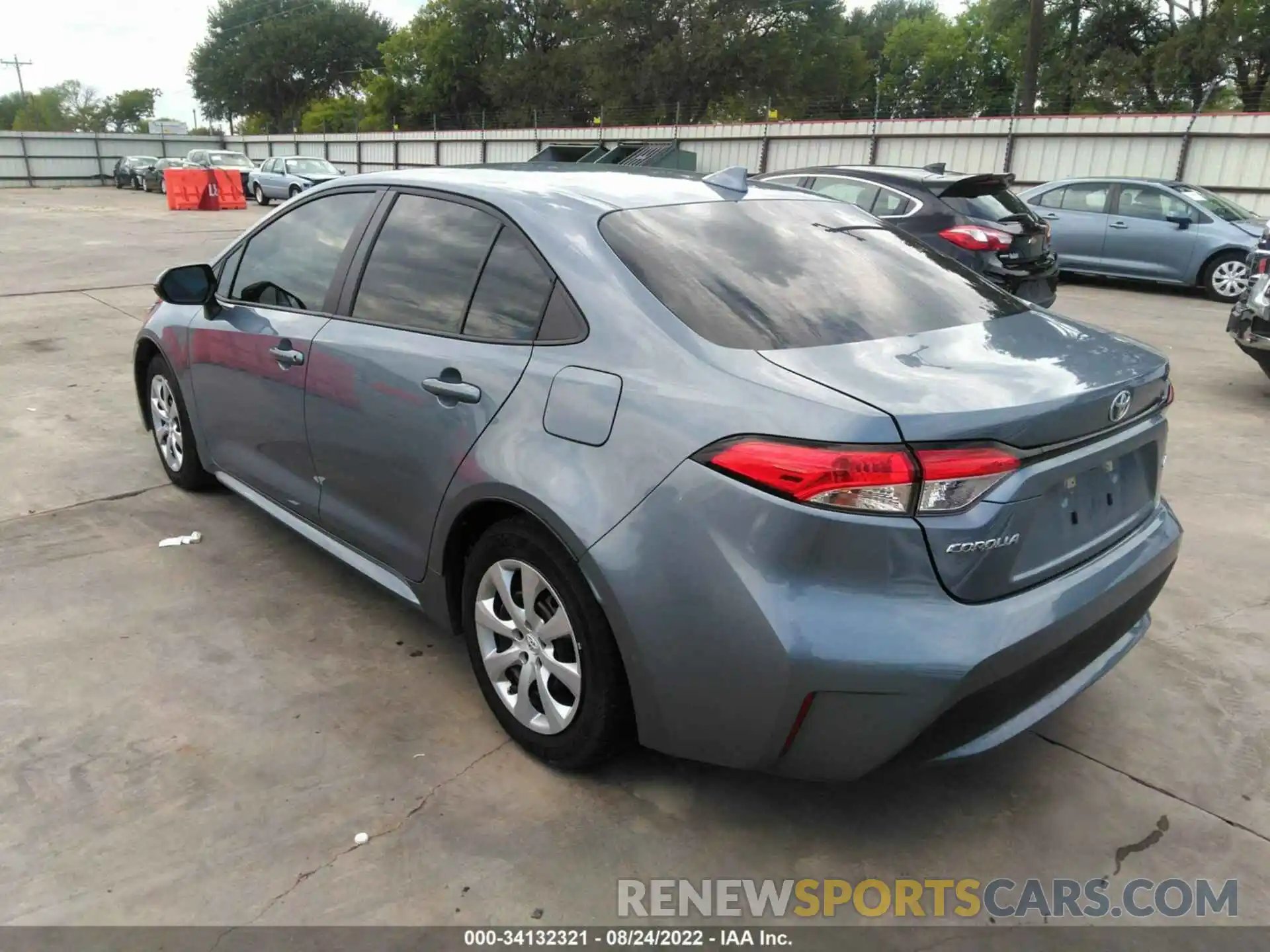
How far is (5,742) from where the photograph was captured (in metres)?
2.79

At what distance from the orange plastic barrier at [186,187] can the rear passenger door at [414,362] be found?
2557 centimetres

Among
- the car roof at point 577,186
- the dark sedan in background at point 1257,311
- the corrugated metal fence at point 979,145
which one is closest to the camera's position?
the car roof at point 577,186

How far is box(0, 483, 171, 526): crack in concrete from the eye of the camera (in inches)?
176

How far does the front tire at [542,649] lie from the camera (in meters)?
2.41

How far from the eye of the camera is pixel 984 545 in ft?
6.82

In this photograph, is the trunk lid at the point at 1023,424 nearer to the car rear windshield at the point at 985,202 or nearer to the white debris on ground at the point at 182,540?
the white debris on ground at the point at 182,540

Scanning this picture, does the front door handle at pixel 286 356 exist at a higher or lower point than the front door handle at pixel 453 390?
lower

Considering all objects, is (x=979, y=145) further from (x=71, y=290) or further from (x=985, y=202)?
(x=71, y=290)

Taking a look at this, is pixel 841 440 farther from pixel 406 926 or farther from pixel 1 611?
pixel 1 611

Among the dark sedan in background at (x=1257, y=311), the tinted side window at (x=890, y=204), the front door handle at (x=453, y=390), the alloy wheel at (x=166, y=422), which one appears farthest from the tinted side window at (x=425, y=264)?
the tinted side window at (x=890, y=204)

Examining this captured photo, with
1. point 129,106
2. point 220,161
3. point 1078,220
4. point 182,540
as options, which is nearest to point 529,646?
point 182,540

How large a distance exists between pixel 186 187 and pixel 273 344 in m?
25.8

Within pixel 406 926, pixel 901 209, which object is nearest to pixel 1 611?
pixel 406 926

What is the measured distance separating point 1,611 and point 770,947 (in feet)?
10.1
